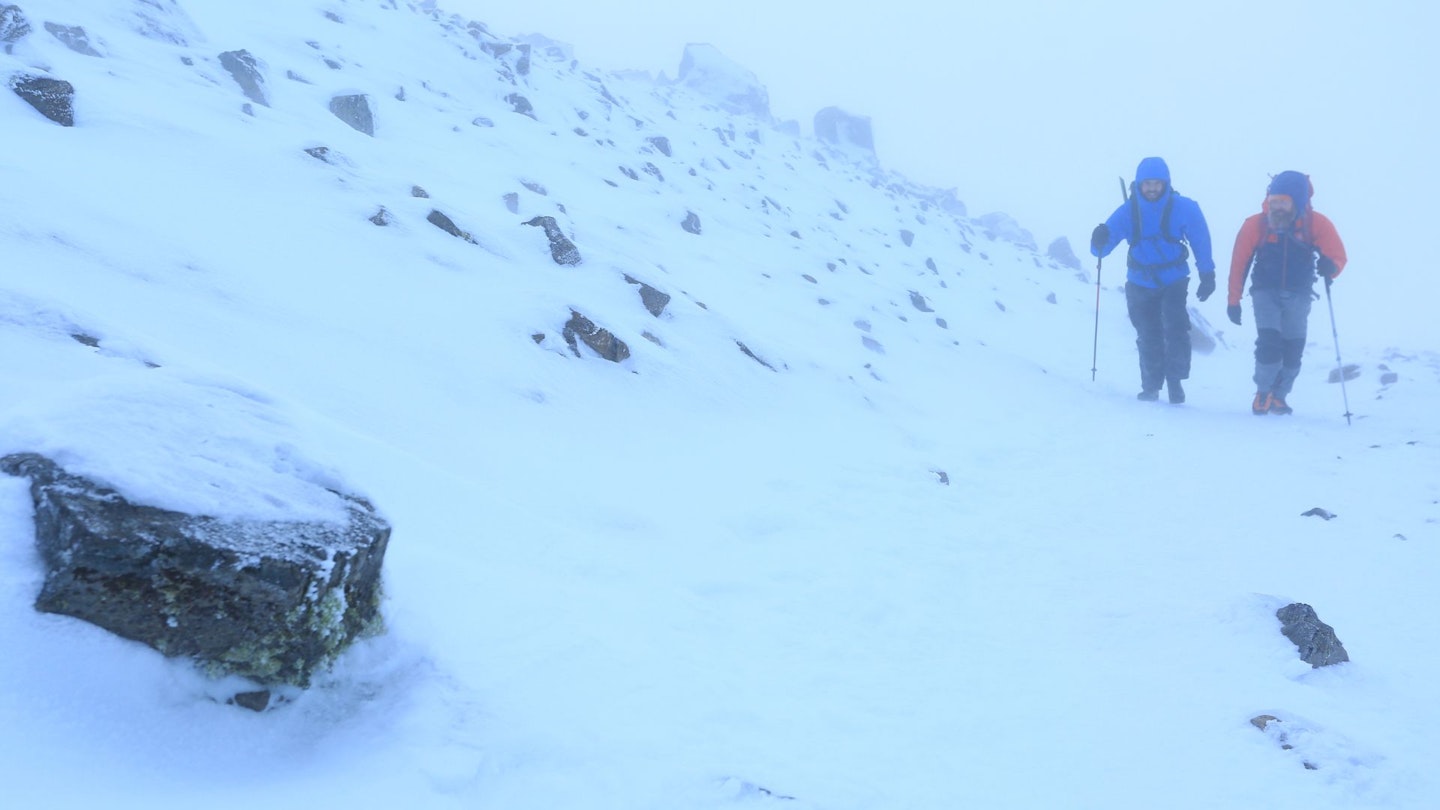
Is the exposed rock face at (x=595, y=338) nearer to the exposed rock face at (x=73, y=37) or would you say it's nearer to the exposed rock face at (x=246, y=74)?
the exposed rock face at (x=246, y=74)

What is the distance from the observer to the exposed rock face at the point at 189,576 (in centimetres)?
229

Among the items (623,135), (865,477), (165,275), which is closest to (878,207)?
(623,135)

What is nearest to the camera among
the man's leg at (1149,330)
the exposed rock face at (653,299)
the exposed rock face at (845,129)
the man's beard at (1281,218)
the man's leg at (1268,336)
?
the exposed rock face at (653,299)

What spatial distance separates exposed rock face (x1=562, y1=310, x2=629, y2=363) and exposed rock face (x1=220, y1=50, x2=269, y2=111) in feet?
30.1

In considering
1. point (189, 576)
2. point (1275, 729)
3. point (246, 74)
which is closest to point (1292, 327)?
point (1275, 729)

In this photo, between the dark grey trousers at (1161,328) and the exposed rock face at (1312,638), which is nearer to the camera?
the exposed rock face at (1312,638)

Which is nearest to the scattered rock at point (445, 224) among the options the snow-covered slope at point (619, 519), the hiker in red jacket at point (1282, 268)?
the snow-covered slope at point (619, 519)

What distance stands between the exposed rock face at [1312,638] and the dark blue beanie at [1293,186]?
7.89 metres

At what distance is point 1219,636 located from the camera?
4.08 metres

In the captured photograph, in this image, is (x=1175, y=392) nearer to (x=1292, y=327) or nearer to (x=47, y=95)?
(x=1292, y=327)

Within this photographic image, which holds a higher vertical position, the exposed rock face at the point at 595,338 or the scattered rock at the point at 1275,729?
the scattered rock at the point at 1275,729

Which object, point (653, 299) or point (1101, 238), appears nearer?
point (653, 299)

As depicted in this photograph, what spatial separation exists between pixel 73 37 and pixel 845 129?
4660 centimetres

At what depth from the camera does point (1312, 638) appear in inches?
149
